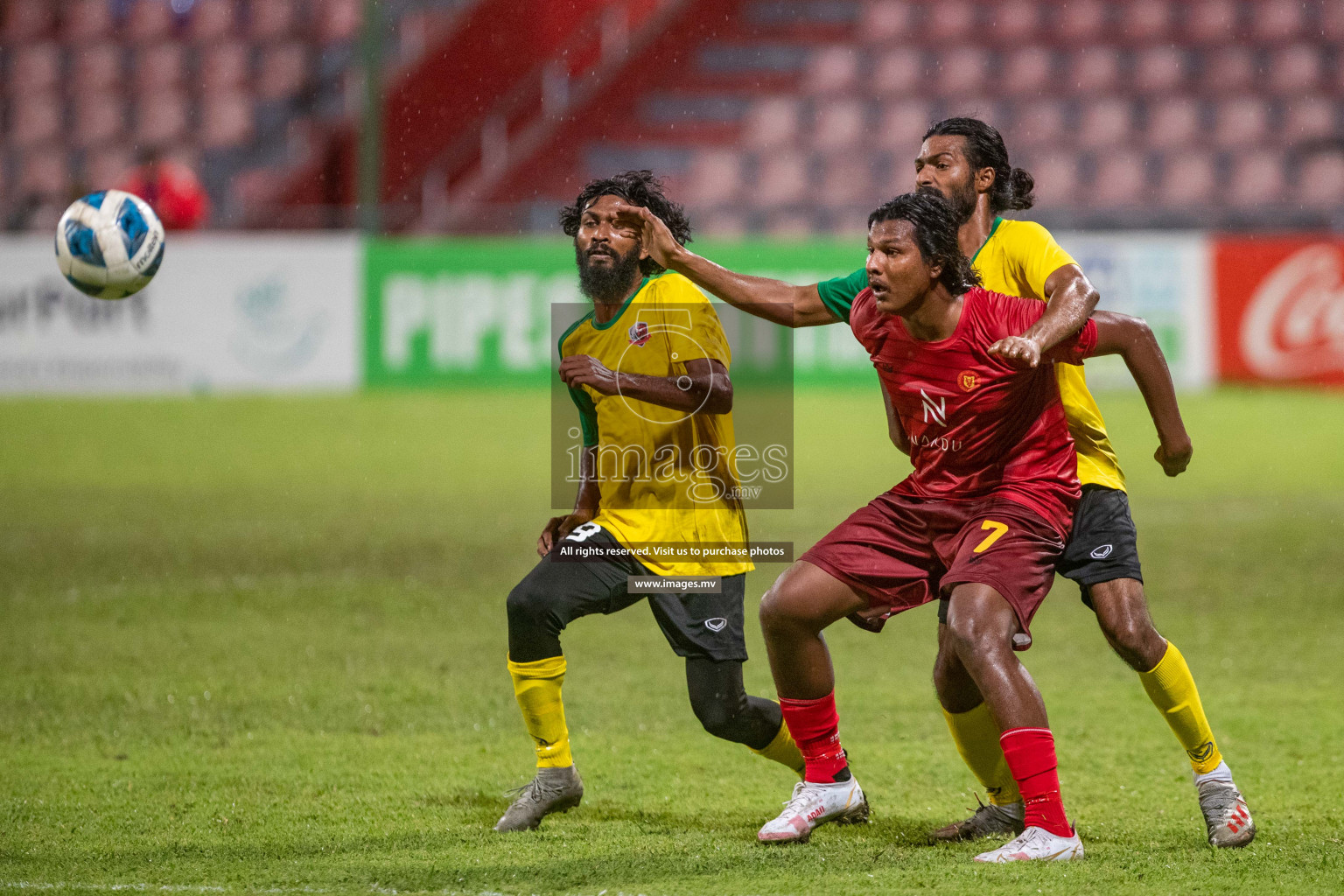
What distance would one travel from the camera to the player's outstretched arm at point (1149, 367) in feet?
13.6

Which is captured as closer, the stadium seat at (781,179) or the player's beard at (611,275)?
the player's beard at (611,275)

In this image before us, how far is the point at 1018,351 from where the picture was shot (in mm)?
3730

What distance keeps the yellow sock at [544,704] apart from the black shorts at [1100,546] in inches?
57.6

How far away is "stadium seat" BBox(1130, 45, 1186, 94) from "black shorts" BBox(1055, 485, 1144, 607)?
61.1ft

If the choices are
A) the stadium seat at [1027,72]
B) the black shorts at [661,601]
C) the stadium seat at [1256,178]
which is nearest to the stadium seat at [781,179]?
the stadium seat at [1027,72]

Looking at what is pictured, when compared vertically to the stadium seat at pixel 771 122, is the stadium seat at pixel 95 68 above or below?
above

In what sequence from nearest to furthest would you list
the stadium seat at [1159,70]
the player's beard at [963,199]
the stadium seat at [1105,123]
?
the player's beard at [963,199] < the stadium seat at [1105,123] < the stadium seat at [1159,70]

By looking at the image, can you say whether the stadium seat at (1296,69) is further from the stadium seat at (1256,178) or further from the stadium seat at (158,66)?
the stadium seat at (158,66)

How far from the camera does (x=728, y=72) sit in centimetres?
2212

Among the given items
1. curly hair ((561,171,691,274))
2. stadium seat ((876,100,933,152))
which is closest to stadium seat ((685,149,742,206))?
stadium seat ((876,100,933,152))

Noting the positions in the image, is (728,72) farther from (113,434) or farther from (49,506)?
(49,506)

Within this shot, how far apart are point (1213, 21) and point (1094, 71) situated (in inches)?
68.2

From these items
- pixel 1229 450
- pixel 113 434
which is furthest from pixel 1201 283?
pixel 113 434

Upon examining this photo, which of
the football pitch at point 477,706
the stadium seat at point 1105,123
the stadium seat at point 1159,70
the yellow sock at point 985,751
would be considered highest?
the stadium seat at point 1159,70
